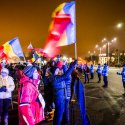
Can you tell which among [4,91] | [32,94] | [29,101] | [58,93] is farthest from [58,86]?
[4,91]

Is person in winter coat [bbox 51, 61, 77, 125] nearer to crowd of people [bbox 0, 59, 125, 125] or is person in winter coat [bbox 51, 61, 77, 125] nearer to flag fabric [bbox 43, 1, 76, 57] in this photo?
crowd of people [bbox 0, 59, 125, 125]

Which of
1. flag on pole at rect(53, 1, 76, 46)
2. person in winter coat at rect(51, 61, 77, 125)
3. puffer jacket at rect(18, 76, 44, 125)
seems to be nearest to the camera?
puffer jacket at rect(18, 76, 44, 125)

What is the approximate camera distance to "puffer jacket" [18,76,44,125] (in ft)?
17.4

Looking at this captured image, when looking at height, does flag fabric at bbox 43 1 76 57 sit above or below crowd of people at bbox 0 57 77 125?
above

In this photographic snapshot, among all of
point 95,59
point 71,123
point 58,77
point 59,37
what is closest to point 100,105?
point 71,123

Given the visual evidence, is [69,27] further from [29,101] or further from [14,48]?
[14,48]

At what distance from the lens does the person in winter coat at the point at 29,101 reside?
532 cm

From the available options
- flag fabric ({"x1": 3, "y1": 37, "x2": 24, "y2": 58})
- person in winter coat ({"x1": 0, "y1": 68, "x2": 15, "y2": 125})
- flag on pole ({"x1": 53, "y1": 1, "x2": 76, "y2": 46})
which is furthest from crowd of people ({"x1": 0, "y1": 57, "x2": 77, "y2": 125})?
flag fabric ({"x1": 3, "y1": 37, "x2": 24, "y2": 58})

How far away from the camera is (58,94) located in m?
6.87

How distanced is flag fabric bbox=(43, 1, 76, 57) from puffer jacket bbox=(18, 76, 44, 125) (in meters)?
2.35

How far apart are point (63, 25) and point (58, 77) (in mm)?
2014

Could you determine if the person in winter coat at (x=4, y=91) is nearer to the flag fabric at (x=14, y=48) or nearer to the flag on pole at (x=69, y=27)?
the flag on pole at (x=69, y=27)

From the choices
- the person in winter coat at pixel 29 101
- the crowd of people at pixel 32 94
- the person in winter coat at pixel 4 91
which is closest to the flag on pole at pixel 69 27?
the crowd of people at pixel 32 94

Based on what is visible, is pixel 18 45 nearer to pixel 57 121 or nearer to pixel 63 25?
pixel 63 25
